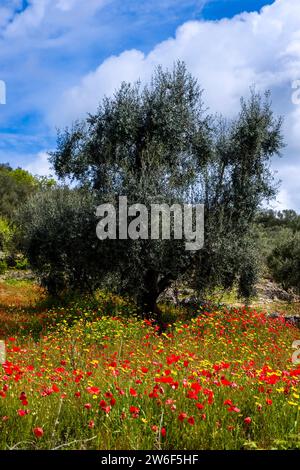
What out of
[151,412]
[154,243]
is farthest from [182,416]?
[154,243]

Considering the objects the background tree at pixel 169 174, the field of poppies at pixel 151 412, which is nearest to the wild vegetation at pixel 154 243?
the background tree at pixel 169 174

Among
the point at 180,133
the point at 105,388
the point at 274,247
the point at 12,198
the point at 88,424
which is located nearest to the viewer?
the point at 88,424

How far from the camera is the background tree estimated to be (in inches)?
564

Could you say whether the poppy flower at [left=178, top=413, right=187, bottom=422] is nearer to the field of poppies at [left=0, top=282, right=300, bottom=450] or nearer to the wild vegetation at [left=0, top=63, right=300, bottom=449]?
the field of poppies at [left=0, top=282, right=300, bottom=450]

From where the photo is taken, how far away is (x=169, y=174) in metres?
15.2

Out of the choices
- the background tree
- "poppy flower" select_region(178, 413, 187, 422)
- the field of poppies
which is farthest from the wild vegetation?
"poppy flower" select_region(178, 413, 187, 422)

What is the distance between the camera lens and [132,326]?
12977 mm

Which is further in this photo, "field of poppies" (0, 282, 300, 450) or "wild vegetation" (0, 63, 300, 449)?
"wild vegetation" (0, 63, 300, 449)

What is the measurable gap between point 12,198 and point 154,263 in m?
45.9

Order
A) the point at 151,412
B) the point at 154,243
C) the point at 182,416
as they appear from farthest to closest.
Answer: the point at 154,243, the point at 151,412, the point at 182,416

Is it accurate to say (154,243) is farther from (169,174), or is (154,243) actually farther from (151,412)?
(151,412)
